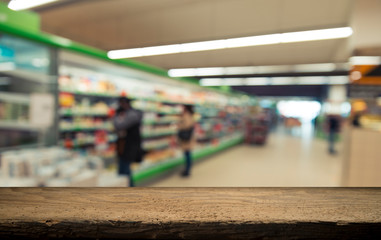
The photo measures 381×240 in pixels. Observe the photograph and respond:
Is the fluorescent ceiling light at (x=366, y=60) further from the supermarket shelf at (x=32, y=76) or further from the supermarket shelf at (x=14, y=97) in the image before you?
the supermarket shelf at (x=14, y=97)

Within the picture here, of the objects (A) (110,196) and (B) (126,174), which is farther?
(B) (126,174)

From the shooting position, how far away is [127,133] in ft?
12.9

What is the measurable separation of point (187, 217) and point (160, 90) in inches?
227

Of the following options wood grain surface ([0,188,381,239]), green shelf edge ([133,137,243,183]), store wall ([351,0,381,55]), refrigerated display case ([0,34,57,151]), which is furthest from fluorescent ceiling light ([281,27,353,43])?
wood grain surface ([0,188,381,239])

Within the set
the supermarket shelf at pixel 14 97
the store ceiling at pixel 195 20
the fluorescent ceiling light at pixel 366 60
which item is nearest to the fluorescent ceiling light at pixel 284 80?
the store ceiling at pixel 195 20

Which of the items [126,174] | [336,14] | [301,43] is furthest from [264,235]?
[301,43]

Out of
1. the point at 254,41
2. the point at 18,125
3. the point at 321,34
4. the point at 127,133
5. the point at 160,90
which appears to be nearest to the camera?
the point at 18,125

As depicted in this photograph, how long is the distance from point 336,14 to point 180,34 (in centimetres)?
521

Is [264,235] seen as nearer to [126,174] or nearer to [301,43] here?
[126,174]

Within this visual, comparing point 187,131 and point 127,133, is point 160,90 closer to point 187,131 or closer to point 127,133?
point 187,131

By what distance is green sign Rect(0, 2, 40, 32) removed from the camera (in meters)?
2.82

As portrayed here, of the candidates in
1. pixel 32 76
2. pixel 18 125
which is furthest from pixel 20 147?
pixel 32 76

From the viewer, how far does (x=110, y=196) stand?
78 centimetres

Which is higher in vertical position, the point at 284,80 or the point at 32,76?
the point at 284,80
